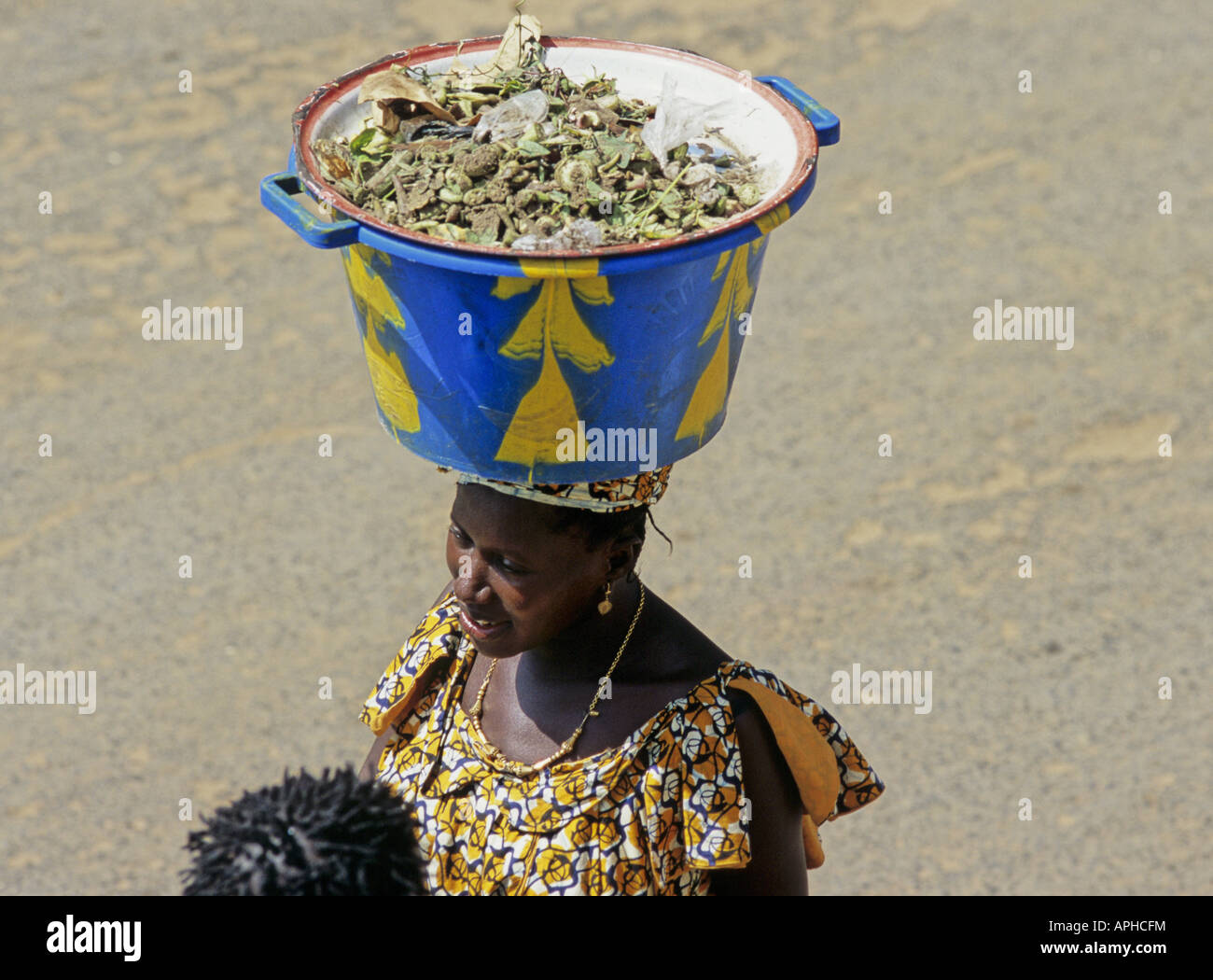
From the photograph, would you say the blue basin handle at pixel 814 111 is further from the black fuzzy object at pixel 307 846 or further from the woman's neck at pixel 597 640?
the black fuzzy object at pixel 307 846

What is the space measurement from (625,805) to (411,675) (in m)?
0.58

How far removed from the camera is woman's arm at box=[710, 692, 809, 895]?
2520mm

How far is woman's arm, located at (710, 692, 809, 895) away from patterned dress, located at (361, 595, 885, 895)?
0.07ft

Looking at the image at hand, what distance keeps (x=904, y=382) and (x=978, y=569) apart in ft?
3.98

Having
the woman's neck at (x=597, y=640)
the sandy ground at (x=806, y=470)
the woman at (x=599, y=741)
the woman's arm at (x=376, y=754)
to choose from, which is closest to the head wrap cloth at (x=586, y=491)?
the woman at (x=599, y=741)

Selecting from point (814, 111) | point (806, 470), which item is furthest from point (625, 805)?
point (806, 470)

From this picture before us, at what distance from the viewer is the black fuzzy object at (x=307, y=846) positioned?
5.94ft

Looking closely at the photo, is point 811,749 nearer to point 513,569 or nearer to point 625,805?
point 625,805

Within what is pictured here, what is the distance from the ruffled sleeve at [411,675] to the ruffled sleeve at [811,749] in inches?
24.4

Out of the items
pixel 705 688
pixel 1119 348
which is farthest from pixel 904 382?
pixel 705 688

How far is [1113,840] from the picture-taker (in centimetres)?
462

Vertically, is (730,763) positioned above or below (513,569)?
below

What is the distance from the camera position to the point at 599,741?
2.58 m

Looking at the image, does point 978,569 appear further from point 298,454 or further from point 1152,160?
point 1152,160
